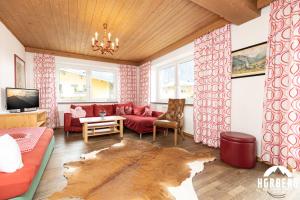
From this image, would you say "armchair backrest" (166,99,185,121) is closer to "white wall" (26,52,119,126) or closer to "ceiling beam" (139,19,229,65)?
"ceiling beam" (139,19,229,65)

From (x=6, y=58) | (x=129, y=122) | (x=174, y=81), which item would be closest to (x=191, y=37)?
(x=174, y=81)

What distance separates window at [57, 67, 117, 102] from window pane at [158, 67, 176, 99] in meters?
1.86

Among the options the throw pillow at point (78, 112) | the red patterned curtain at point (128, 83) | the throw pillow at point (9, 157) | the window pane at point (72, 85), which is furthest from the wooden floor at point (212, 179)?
the red patterned curtain at point (128, 83)

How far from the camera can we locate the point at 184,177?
6.28 feet

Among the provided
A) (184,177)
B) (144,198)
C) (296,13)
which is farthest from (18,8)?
(296,13)

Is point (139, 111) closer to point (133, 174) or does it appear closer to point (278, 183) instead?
point (133, 174)

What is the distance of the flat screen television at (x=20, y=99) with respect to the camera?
3.07 meters

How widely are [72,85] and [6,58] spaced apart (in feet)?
6.95

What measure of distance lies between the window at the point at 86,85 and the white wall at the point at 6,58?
4.95ft

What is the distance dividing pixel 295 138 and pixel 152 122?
8.77ft

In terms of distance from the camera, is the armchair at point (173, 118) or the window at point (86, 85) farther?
the window at point (86, 85)

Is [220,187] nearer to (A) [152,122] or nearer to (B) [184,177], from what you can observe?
(B) [184,177]

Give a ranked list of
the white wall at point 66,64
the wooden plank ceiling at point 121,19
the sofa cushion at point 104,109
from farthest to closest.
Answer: the sofa cushion at point 104,109
the white wall at point 66,64
the wooden plank ceiling at point 121,19

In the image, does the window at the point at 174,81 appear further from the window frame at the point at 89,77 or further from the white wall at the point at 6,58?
the white wall at the point at 6,58
